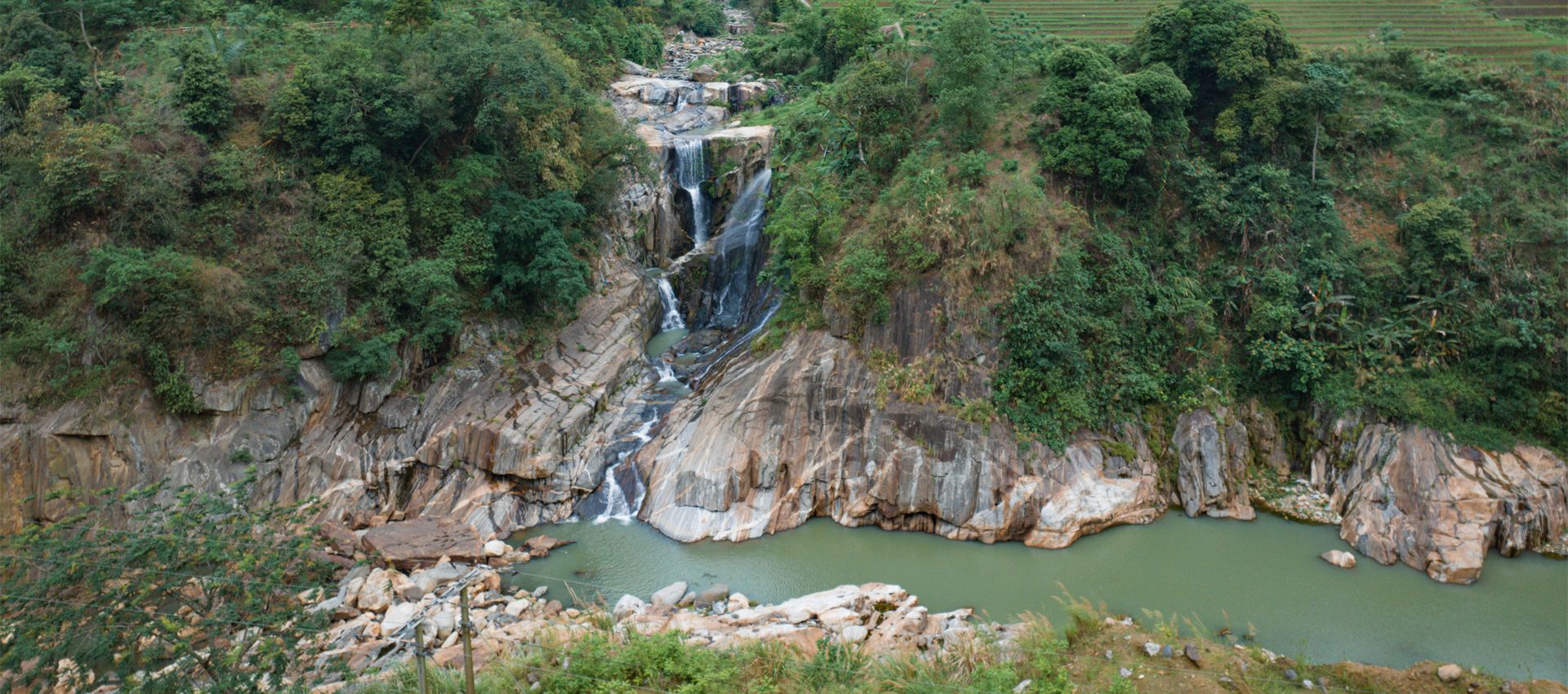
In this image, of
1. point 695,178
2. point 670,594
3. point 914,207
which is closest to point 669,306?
point 695,178

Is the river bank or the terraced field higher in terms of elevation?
the terraced field

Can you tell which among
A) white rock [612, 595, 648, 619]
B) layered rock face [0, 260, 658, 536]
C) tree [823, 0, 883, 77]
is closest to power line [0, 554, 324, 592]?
white rock [612, 595, 648, 619]

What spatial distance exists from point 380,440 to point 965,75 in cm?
1706

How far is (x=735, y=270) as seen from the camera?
25.6m

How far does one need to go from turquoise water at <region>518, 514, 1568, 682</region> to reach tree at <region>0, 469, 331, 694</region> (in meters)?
5.97

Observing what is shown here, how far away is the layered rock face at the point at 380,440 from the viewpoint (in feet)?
53.1

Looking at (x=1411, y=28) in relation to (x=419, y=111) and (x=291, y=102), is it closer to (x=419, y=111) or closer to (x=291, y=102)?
(x=419, y=111)

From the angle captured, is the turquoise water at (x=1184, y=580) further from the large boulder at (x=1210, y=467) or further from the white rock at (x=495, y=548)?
the white rock at (x=495, y=548)

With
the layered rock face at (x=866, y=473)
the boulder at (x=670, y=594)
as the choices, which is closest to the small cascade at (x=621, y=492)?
the layered rock face at (x=866, y=473)

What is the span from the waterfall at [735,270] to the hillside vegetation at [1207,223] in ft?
4.18

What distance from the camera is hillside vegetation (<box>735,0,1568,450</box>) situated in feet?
62.5

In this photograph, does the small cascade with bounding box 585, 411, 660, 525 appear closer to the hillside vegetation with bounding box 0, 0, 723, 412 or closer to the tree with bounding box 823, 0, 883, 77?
the hillside vegetation with bounding box 0, 0, 723, 412

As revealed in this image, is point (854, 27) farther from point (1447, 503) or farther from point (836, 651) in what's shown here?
point (836, 651)

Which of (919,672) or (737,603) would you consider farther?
(737,603)
